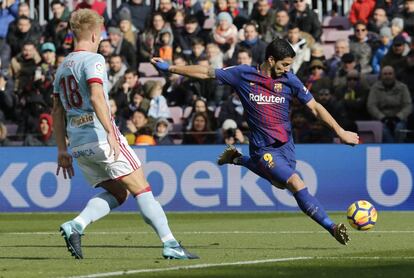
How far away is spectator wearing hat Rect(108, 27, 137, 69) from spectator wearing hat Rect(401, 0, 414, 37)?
18.8 feet

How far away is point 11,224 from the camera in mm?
17953

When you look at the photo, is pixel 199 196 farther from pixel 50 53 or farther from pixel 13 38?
pixel 13 38

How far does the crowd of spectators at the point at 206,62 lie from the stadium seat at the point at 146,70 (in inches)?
1.7

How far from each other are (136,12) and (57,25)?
1.79 meters

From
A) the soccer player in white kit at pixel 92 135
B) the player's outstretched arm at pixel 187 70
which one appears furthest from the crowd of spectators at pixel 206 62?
the soccer player in white kit at pixel 92 135

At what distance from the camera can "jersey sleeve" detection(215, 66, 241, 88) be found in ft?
42.4

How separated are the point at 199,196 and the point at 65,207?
2.32m

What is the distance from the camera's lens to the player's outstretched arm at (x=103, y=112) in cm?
1040

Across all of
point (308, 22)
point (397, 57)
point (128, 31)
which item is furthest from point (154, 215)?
point (128, 31)

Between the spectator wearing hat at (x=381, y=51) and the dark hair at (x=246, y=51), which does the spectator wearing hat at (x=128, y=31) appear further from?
the spectator wearing hat at (x=381, y=51)

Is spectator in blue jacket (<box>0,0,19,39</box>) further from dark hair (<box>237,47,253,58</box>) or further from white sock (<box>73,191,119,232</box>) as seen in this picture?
white sock (<box>73,191,119,232</box>)

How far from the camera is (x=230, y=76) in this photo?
12.9 metres

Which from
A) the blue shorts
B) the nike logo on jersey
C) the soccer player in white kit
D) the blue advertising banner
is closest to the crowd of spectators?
the blue advertising banner

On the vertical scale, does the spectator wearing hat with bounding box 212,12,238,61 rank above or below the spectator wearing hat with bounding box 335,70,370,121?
above
